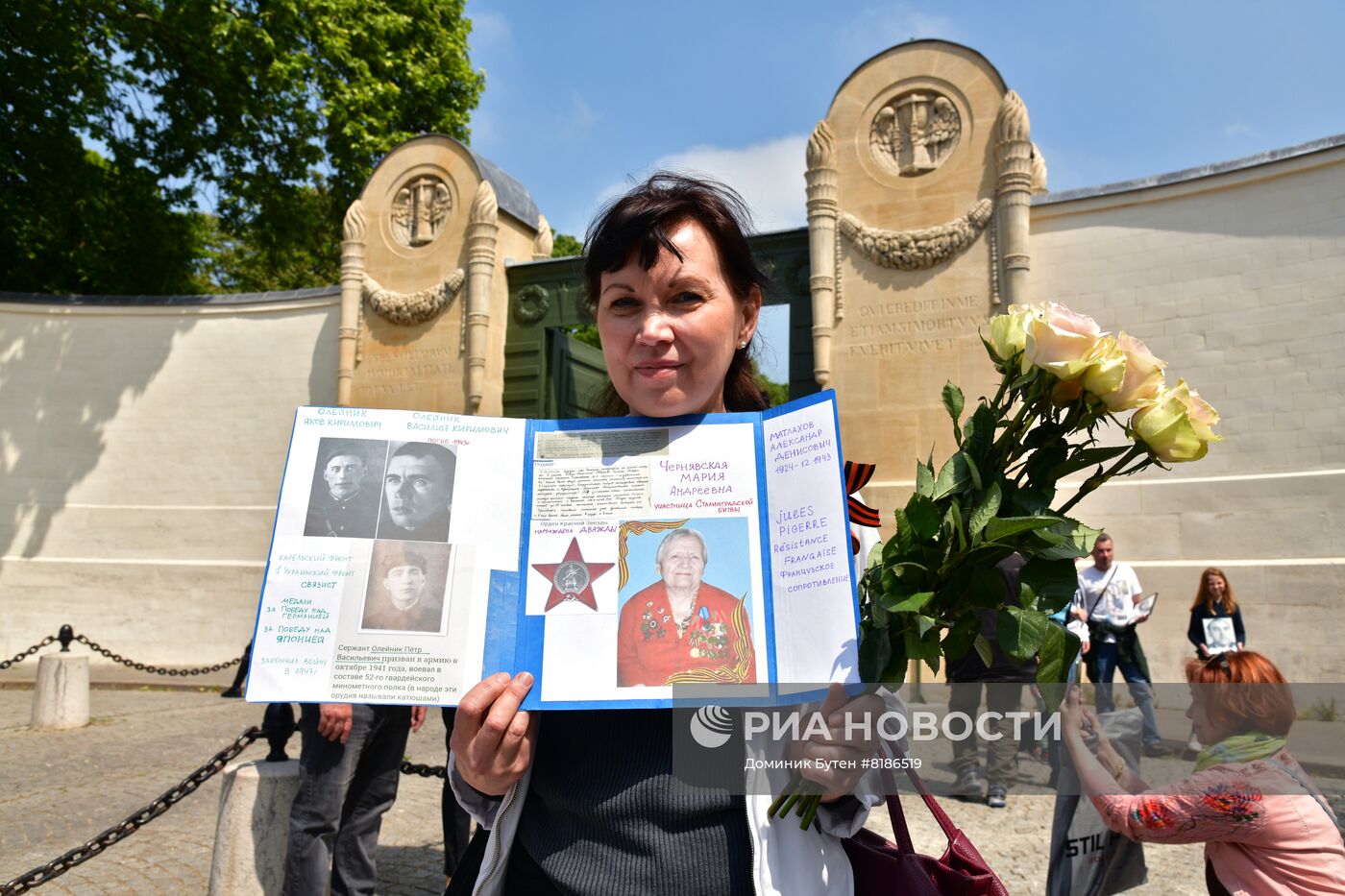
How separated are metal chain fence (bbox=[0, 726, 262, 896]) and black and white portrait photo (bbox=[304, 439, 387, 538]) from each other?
2.49 metres

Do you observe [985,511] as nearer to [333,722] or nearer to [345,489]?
[345,489]

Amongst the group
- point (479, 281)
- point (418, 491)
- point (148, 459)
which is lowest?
point (418, 491)

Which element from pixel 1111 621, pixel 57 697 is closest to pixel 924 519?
pixel 1111 621

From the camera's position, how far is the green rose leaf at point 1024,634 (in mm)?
1334

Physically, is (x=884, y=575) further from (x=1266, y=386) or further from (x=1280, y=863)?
(x=1266, y=386)

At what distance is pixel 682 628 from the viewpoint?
1495 millimetres

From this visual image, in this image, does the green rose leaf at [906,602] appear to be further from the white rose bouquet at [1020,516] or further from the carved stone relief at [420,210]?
the carved stone relief at [420,210]

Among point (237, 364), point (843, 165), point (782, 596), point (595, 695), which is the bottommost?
point (595, 695)

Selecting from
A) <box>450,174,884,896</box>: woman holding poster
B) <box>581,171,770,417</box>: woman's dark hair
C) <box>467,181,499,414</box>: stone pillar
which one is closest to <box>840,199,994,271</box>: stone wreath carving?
<box>467,181,499,414</box>: stone pillar

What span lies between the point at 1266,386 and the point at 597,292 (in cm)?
1088

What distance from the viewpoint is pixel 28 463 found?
52.2ft

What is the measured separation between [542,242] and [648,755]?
14.8m

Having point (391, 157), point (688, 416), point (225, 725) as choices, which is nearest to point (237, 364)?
point (391, 157)

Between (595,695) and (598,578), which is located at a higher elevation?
(598,578)
